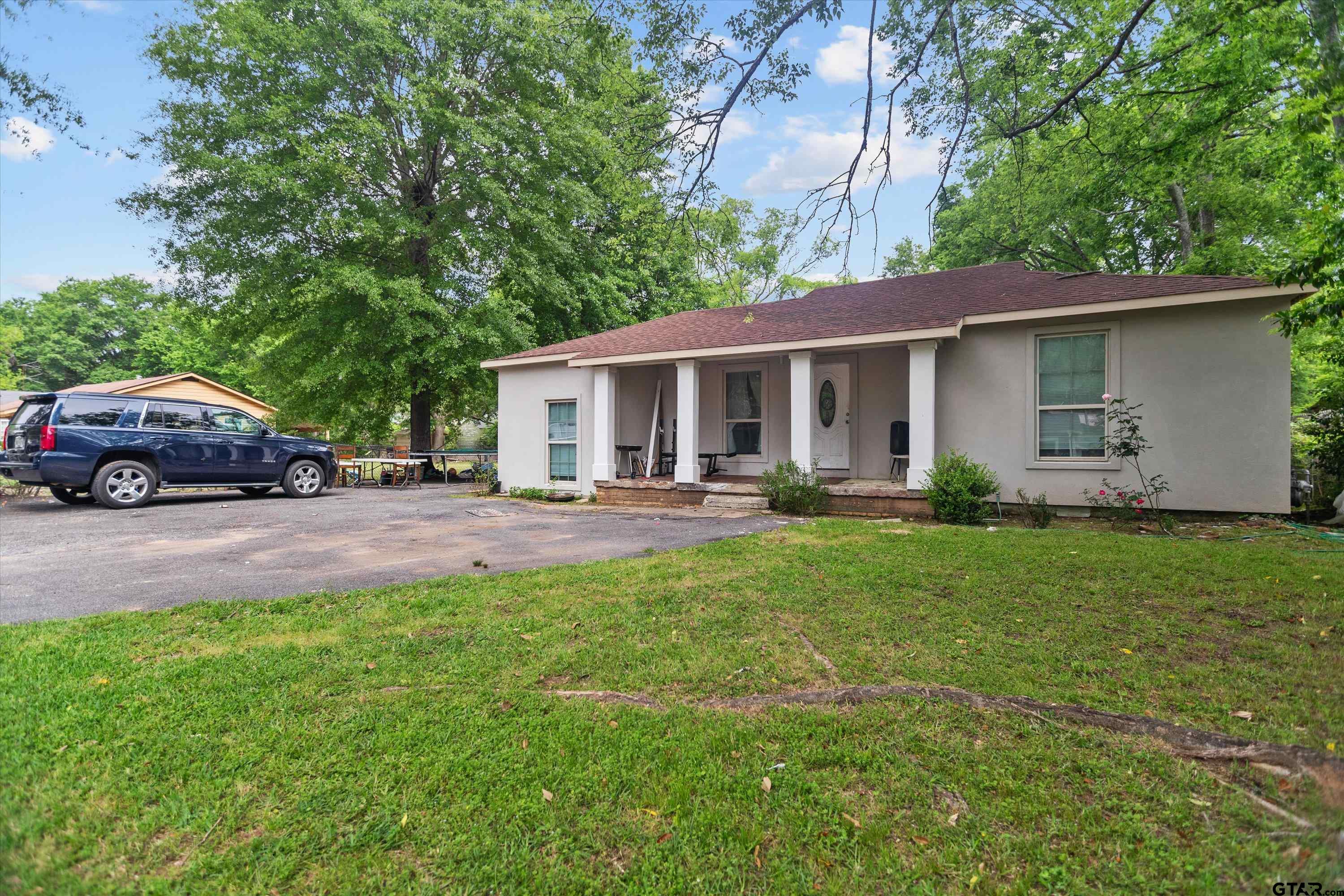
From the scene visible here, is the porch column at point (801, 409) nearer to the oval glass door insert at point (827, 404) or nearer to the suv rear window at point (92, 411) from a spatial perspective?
the oval glass door insert at point (827, 404)

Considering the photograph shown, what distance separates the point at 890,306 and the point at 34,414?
43.6 ft

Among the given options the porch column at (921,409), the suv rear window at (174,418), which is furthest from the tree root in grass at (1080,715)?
the suv rear window at (174,418)

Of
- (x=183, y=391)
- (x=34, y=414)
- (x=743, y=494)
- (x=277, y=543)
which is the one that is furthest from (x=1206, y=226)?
(x=183, y=391)

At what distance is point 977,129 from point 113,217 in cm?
748

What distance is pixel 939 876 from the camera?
5.52ft

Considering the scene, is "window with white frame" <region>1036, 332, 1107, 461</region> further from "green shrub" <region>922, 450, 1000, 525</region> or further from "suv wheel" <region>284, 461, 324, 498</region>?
"suv wheel" <region>284, 461, 324, 498</region>

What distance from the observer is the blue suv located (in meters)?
8.44

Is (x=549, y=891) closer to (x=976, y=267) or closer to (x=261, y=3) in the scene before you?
(x=976, y=267)

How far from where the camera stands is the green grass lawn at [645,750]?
1680 mm

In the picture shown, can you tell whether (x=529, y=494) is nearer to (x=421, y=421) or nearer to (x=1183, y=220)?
(x=421, y=421)

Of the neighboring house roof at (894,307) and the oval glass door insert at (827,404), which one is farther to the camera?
→ the oval glass door insert at (827,404)

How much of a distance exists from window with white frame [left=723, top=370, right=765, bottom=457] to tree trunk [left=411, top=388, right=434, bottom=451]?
9.93 m

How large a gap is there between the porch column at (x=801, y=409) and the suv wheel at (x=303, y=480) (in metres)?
9.37

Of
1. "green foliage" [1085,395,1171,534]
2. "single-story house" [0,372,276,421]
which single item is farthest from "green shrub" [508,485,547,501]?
"single-story house" [0,372,276,421]
